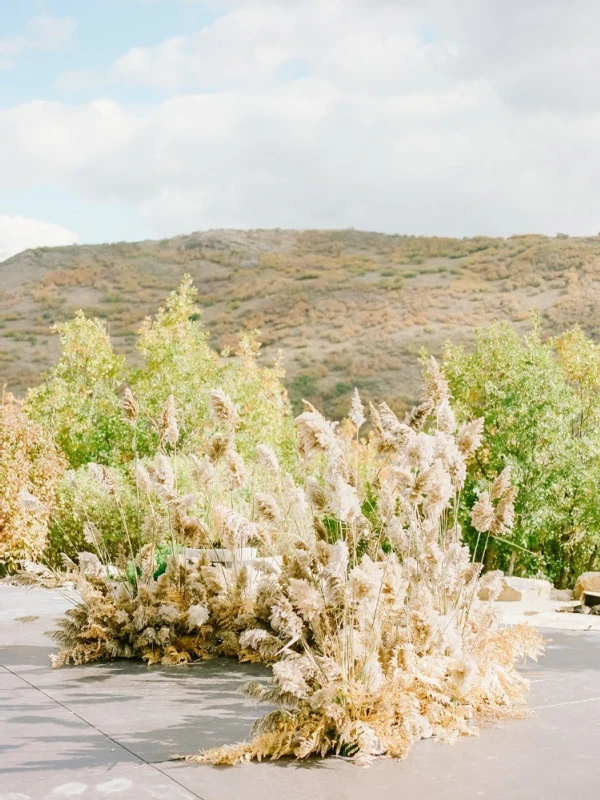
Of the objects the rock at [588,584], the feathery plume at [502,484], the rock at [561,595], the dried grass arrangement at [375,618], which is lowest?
the rock at [561,595]

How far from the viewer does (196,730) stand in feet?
13.0

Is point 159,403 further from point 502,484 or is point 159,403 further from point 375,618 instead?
point 375,618

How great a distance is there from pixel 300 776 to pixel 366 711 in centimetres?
46

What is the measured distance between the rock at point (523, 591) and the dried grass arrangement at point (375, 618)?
4.31 meters

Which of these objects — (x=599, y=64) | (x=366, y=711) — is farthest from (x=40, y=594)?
(x=599, y=64)

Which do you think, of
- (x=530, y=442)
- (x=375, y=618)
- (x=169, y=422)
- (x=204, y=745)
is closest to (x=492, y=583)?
(x=375, y=618)

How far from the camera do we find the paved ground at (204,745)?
321cm

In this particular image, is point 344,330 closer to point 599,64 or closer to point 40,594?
point 599,64

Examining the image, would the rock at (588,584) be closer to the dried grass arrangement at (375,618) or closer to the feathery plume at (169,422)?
the dried grass arrangement at (375,618)

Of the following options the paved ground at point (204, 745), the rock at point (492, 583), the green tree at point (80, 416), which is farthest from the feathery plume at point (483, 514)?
the green tree at point (80, 416)

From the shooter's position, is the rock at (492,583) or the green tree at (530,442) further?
the green tree at (530,442)

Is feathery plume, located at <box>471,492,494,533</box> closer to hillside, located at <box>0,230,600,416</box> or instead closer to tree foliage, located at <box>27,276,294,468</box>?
tree foliage, located at <box>27,276,294,468</box>

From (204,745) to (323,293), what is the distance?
42.8m

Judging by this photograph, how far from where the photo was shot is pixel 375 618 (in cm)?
392
